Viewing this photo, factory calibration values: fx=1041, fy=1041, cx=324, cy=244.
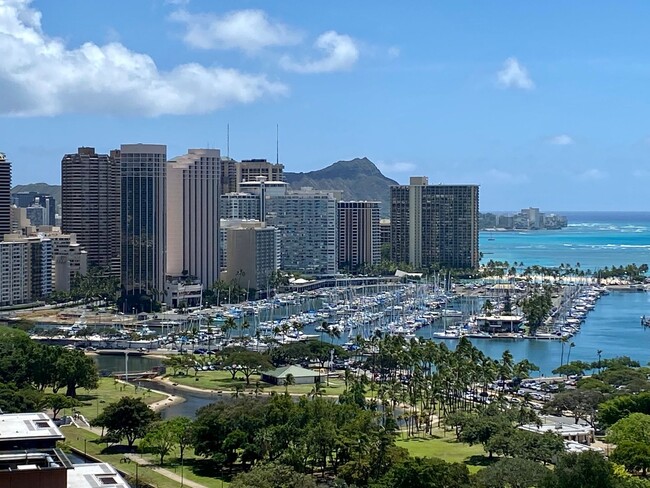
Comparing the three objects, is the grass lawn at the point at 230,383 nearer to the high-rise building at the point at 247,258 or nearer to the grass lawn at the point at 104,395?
the grass lawn at the point at 104,395

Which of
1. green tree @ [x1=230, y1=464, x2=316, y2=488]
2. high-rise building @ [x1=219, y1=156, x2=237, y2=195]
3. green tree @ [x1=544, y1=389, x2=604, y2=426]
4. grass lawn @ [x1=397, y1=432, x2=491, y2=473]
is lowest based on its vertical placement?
grass lawn @ [x1=397, y1=432, x2=491, y2=473]

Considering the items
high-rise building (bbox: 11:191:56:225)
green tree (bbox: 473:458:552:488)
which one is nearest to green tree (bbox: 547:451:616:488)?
green tree (bbox: 473:458:552:488)

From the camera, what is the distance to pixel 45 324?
264 feet

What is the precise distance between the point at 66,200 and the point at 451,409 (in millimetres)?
69986

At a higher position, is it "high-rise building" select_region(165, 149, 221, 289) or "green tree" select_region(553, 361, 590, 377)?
"high-rise building" select_region(165, 149, 221, 289)

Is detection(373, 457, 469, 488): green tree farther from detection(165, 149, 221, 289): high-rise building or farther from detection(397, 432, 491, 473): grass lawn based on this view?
detection(165, 149, 221, 289): high-rise building

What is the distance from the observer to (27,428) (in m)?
25.8

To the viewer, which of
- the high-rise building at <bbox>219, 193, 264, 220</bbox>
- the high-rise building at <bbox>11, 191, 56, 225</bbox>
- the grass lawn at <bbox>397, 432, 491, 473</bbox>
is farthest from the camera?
the high-rise building at <bbox>11, 191, 56, 225</bbox>

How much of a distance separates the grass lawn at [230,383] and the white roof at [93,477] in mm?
23074

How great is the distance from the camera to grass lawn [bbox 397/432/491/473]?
35.6 meters

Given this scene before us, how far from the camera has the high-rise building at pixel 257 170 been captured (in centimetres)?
14738

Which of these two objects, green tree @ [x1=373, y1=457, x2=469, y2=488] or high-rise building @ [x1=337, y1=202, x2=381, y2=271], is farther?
high-rise building @ [x1=337, y1=202, x2=381, y2=271]

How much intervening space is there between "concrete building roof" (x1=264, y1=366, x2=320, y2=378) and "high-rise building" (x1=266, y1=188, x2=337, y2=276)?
213ft

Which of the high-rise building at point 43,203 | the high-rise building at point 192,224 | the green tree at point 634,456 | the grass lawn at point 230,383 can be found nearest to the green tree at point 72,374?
the grass lawn at point 230,383
